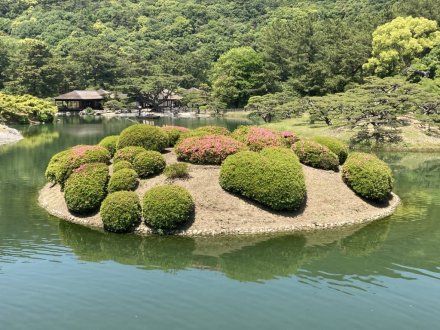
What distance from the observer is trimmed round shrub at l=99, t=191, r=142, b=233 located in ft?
59.0

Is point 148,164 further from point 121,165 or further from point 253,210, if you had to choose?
point 253,210

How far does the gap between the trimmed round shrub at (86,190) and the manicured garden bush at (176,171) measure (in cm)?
264

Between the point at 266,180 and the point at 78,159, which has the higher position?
the point at 78,159

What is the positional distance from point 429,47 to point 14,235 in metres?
58.0

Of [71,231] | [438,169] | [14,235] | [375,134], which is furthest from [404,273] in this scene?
[375,134]

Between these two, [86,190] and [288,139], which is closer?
[86,190]

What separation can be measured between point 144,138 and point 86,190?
4592 mm

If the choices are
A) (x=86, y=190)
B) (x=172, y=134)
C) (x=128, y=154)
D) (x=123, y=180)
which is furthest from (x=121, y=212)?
(x=172, y=134)

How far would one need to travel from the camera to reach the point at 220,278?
14.4 m

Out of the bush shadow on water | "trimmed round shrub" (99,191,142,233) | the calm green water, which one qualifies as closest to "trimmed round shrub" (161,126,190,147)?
"trimmed round shrub" (99,191,142,233)

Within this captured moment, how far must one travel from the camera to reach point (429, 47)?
61125mm

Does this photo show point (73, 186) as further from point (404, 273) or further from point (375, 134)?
point (375, 134)

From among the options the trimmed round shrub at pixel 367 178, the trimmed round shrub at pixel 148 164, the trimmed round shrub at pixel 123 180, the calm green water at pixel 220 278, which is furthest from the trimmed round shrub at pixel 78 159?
the trimmed round shrub at pixel 367 178

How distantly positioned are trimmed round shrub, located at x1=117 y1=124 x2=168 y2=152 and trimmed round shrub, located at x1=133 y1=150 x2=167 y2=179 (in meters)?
1.74
